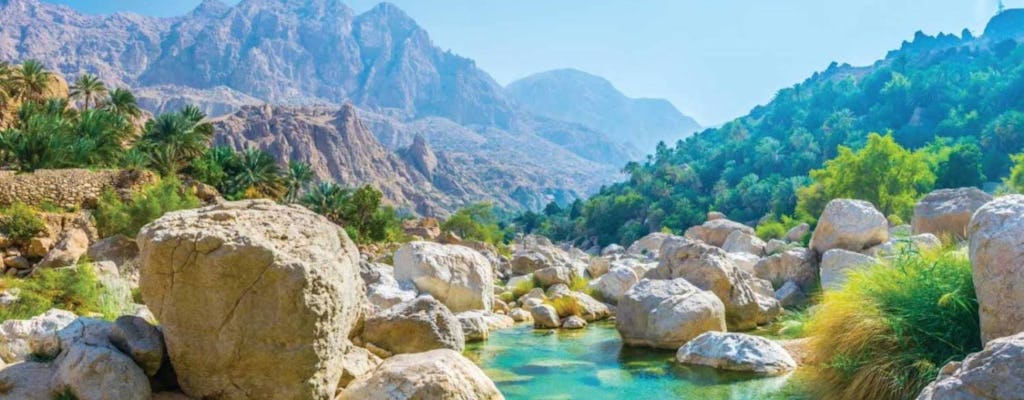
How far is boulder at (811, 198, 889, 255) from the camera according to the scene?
78.9 feet

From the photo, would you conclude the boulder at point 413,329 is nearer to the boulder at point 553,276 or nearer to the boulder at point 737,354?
the boulder at point 737,354

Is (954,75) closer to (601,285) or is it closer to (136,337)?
(601,285)

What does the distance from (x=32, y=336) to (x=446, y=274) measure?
12.8 metres

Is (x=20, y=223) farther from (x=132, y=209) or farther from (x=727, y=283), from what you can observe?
(x=727, y=283)

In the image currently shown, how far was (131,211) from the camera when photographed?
3184cm

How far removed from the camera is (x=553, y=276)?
29.4 m

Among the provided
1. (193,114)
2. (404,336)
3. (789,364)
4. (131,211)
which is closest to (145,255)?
(404,336)

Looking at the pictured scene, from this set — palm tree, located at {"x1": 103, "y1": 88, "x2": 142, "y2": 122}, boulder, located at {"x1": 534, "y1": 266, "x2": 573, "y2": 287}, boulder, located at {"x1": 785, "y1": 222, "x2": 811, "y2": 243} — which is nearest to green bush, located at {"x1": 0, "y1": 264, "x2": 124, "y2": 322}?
boulder, located at {"x1": 534, "y1": 266, "x2": 573, "y2": 287}

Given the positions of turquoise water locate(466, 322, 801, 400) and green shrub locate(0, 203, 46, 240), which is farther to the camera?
green shrub locate(0, 203, 46, 240)

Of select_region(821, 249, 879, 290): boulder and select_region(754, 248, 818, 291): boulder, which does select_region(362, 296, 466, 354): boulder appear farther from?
select_region(754, 248, 818, 291): boulder

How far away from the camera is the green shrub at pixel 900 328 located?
26.8 feet

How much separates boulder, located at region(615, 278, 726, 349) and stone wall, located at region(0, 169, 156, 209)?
89.6 feet

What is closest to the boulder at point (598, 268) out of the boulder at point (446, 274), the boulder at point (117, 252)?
the boulder at point (446, 274)

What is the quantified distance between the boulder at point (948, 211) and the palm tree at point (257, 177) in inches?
1539
